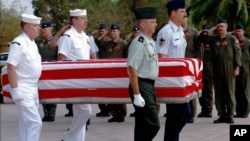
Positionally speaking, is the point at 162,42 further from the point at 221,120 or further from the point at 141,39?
the point at 221,120

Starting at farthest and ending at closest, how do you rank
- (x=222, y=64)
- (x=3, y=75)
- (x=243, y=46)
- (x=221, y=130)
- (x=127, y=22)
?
1. (x=127, y=22)
2. (x=243, y=46)
3. (x=222, y=64)
4. (x=221, y=130)
5. (x=3, y=75)

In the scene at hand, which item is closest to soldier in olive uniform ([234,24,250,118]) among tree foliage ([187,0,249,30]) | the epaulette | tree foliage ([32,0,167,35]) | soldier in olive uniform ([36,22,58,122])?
soldier in olive uniform ([36,22,58,122])

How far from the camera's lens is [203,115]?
38.5ft

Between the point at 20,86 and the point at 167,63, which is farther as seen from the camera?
the point at 167,63

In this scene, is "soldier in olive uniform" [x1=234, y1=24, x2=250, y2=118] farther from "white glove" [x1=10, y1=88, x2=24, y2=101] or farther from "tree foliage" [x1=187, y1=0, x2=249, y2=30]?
"tree foliage" [x1=187, y1=0, x2=249, y2=30]

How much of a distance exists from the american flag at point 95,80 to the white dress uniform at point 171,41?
1.38 feet

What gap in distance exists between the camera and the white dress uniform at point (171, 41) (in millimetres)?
8094

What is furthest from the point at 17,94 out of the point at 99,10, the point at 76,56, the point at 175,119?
the point at 99,10

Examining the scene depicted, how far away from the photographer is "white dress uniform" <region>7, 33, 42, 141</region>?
6.96 metres

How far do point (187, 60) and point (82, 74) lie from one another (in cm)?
126

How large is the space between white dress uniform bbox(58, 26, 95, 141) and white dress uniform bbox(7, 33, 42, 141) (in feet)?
3.30

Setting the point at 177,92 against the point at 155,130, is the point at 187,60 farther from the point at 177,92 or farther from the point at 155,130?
the point at 155,130

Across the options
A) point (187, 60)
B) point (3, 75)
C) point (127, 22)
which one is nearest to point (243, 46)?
point (187, 60)

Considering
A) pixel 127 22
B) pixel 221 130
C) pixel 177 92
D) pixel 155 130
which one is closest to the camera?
pixel 155 130
